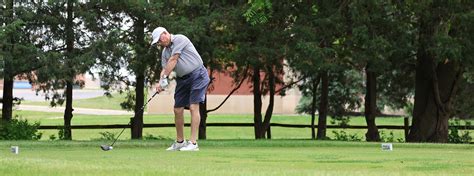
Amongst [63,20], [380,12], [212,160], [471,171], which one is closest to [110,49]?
[63,20]

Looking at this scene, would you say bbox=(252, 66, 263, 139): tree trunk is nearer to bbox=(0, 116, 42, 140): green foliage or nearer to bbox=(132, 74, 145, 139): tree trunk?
bbox=(132, 74, 145, 139): tree trunk

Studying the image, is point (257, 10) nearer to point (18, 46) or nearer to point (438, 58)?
point (438, 58)

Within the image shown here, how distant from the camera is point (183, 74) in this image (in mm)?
12969

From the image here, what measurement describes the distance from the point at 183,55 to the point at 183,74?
0.29m

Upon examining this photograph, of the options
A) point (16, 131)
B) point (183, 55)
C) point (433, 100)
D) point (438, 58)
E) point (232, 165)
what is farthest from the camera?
point (433, 100)

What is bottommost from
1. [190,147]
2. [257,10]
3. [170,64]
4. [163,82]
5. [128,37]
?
[190,147]

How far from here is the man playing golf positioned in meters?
12.7

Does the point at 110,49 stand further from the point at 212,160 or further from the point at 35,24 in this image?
the point at 212,160

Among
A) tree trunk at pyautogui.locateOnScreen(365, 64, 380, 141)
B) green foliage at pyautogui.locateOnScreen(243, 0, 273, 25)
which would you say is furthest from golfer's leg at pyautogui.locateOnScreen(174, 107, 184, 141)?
tree trunk at pyautogui.locateOnScreen(365, 64, 380, 141)

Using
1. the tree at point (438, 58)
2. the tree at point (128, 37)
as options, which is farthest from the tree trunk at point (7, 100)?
the tree at point (438, 58)

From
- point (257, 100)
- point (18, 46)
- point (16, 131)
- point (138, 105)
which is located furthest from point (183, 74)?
point (257, 100)

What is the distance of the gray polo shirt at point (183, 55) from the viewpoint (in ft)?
41.8

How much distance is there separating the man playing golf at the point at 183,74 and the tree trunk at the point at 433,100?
1469cm

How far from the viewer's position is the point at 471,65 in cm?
2319
